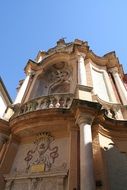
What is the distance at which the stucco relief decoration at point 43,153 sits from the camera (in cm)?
888

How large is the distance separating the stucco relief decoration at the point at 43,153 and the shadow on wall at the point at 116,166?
2.11 m

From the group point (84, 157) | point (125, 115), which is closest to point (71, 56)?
point (125, 115)

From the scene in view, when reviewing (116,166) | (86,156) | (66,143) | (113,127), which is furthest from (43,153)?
(113,127)

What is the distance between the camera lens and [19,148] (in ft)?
Result: 32.9

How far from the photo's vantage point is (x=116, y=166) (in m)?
7.99

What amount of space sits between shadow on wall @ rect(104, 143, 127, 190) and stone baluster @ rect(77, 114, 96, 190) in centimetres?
123

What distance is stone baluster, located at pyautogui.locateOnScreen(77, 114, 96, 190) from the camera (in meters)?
6.25

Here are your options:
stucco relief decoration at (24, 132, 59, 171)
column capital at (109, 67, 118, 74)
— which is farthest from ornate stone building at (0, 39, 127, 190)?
column capital at (109, 67, 118, 74)

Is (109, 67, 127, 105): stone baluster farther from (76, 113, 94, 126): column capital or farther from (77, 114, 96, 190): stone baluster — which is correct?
(77, 114, 96, 190): stone baluster

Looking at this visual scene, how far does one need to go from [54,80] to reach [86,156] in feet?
31.0

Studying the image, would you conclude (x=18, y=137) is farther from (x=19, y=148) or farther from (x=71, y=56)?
(x=71, y=56)

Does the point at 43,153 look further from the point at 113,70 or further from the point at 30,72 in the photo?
the point at 113,70

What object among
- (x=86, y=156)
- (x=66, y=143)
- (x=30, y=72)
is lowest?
(x=86, y=156)

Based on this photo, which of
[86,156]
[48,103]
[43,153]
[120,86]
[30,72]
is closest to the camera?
[86,156]
